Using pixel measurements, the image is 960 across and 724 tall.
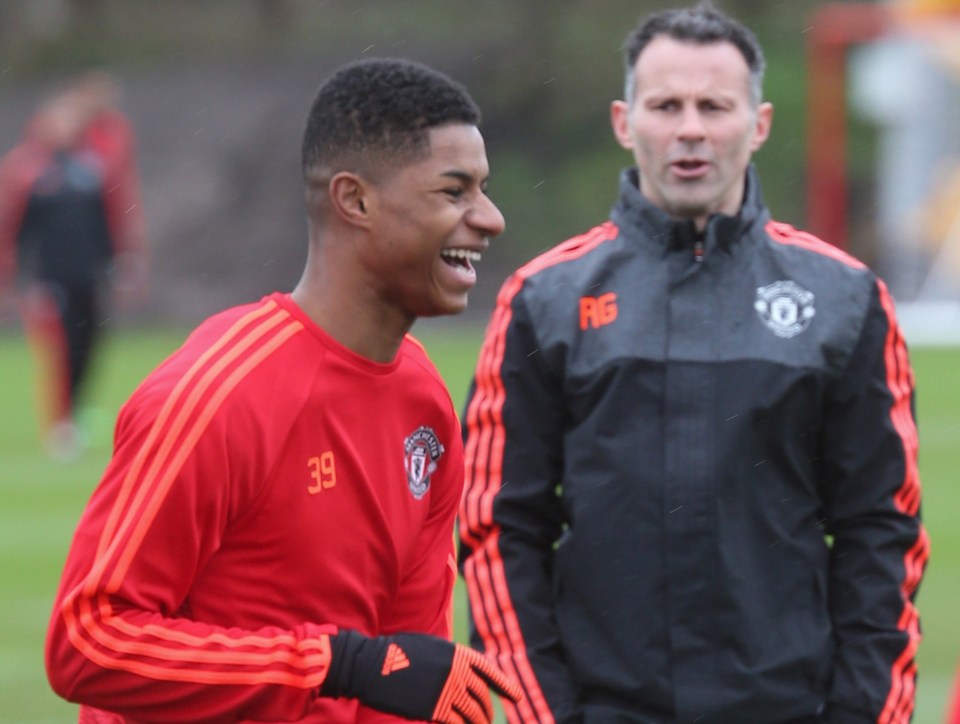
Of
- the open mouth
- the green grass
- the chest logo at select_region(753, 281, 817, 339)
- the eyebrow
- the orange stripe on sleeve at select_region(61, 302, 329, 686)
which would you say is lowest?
the green grass

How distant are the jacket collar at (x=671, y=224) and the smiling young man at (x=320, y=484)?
27.9 inches

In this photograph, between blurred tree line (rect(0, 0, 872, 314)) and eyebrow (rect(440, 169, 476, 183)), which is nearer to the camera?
eyebrow (rect(440, 169, 476, 183))

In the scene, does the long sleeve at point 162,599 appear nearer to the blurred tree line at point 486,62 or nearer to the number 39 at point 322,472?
the number 39 at point 322,472

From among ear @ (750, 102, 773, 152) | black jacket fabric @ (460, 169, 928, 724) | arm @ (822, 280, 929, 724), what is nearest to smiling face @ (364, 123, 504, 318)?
black jacket fabric @ (460, 169, 928, 724)

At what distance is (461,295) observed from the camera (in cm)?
322

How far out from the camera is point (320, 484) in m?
3.07

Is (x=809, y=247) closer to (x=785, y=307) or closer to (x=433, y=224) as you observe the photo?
(x=785, y=307)

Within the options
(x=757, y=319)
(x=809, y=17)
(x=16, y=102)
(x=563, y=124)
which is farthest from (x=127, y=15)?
(x=757, y=319)

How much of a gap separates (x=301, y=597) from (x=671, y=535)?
0.96m

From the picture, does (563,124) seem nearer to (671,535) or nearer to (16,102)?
(16,102)

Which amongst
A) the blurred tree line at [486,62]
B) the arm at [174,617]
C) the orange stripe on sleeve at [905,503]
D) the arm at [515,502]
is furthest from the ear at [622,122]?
the blurred tree line at [486,62]

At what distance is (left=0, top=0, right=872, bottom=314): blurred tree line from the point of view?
30.8m

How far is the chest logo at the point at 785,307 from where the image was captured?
3.84 metres

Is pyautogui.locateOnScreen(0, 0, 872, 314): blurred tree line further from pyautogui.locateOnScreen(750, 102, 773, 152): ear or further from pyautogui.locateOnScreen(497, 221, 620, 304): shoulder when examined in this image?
pyautogui.locateOnScreen(497, 221, 620, 304): shoulder
